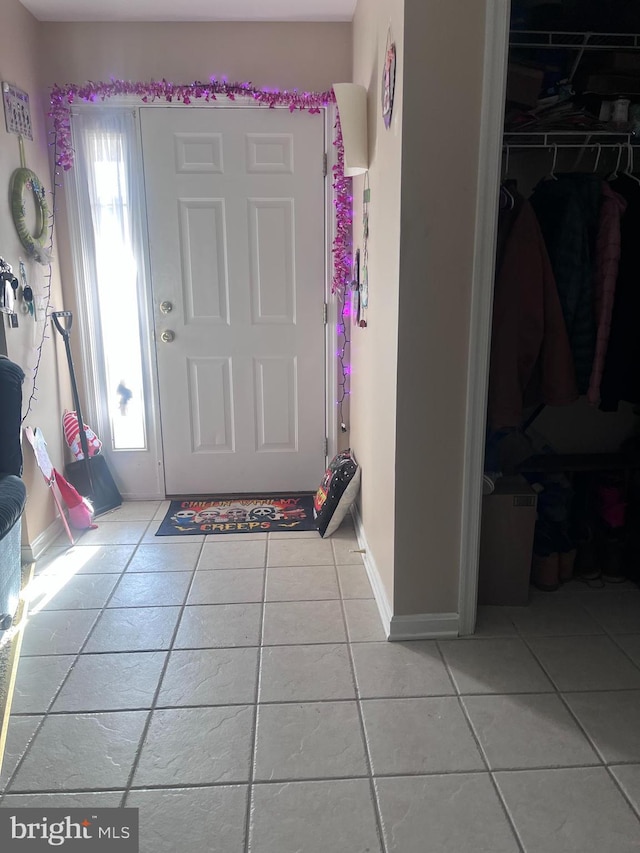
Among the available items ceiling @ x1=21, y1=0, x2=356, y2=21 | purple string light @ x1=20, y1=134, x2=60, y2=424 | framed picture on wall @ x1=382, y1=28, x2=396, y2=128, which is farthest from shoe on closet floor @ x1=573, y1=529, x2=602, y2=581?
ceiling @ x1=21, y1=0, x2=356, y2=21

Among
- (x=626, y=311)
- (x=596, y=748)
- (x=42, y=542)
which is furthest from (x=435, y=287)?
(x=42, y=542)

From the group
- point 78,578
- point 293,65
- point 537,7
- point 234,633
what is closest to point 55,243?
point 293,65

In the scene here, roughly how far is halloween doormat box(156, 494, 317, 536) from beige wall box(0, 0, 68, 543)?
0.60m

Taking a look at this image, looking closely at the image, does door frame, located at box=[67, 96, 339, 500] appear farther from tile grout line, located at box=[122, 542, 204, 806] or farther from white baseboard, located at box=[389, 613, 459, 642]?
white baseboard, located at box=[389, 613, 459, 642]

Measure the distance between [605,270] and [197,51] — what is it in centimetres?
225

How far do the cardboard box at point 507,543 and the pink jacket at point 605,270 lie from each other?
461mm

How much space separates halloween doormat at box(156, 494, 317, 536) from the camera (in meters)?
3.21

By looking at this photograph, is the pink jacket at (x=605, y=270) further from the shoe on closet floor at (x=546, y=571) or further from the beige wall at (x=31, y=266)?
the beige wall at (x=31, y=266)

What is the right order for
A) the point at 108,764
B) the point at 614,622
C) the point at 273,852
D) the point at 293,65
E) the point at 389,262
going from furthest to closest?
the point at 293,65, the point at 614,622, the point at 389,262, the point at 108,764, the point at 273,852

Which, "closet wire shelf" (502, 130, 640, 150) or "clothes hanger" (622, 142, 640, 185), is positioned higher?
"closet wire shelf" (502, 130, 640, 150)

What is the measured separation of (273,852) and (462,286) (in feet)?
5.28

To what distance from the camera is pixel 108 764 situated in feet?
5.46

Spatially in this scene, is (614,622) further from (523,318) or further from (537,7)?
(537,7)

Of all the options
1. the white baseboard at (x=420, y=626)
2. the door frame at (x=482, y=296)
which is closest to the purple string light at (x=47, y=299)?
the white baseboard at (x=420, y=626)
